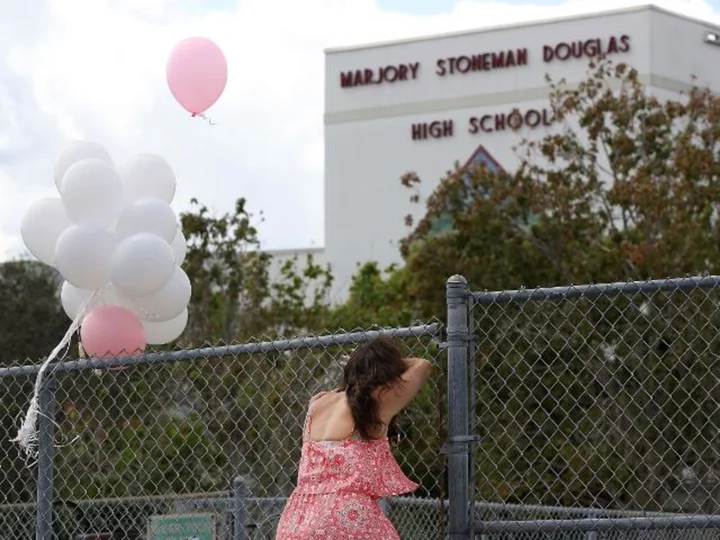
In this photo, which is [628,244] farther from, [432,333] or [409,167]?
[409,167]

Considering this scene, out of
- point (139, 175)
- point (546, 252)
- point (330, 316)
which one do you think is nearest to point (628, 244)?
point (546, 252)

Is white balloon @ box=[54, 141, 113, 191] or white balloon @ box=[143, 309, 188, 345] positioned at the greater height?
white balloon @ box=[54, 141, 113, 191]

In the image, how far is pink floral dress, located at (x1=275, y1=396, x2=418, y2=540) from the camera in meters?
5.04

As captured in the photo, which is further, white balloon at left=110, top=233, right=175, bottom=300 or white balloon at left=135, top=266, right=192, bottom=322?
white balloon at left=135, top=266, right=192, bottom=322

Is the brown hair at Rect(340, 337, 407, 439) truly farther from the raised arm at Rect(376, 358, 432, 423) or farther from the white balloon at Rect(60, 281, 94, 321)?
the white balloon at Rect(60, 281, 94, 321)

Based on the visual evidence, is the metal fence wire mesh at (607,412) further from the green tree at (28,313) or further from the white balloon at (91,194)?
the green tree at (28,313)

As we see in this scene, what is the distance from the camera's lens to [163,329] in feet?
22.8

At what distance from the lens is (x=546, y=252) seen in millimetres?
20062

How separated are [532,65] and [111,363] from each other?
2962 centimetres

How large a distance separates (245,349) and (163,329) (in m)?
1.19

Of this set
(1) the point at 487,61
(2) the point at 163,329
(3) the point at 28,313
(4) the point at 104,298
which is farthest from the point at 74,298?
(1) the point at 487,61

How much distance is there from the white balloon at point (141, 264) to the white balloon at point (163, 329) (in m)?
0.38

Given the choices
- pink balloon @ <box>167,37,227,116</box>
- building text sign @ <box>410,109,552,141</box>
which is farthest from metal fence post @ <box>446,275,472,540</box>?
building text sign @ <box>410,109,552,141</box>

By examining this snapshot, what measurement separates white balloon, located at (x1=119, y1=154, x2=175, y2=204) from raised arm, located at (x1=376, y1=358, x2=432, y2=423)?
2.04 metres
